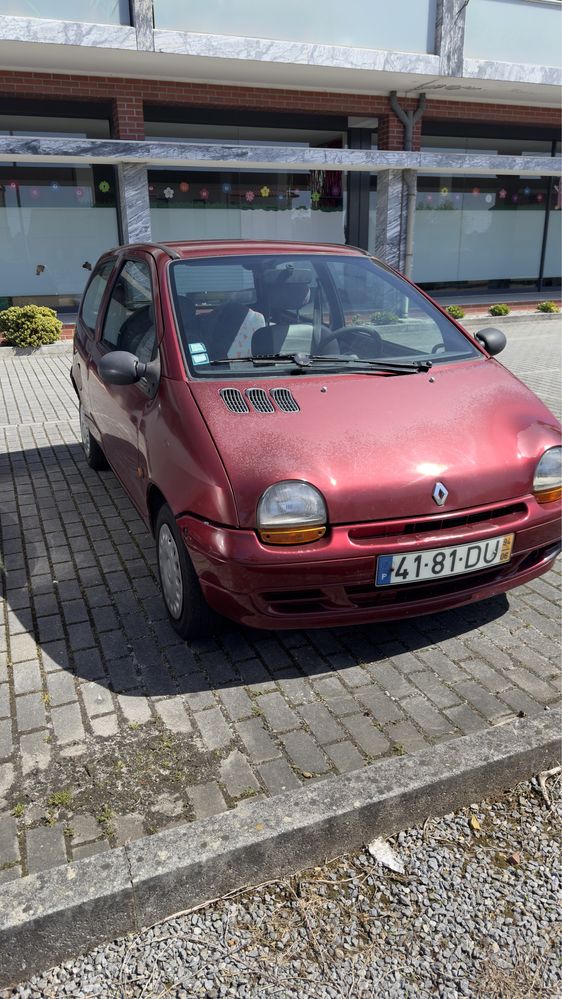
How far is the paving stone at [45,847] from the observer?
2.29 meters

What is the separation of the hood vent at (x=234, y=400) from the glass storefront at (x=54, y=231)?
12622 millimetres

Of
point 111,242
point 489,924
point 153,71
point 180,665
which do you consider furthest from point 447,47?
point 489,924

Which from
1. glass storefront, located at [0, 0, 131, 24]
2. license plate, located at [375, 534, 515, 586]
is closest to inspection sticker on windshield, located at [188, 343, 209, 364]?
license plate, located at [375, 534, 515, 586]

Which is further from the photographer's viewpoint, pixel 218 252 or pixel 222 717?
pixel 218 252

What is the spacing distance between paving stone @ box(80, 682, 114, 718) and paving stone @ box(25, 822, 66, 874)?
0.63 meters

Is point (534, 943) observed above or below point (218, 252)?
below

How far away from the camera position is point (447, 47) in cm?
1399

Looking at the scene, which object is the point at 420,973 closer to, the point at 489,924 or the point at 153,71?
the point at 489,924

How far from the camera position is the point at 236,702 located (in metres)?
3.09

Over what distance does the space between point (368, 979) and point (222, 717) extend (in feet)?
3.86

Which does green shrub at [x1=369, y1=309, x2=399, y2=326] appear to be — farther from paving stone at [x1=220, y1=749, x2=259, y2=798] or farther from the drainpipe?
the drainpipe

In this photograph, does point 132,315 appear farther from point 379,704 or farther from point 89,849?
point 89,849

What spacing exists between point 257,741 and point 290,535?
819 mm

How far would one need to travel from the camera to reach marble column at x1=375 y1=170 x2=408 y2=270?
51.3ft
